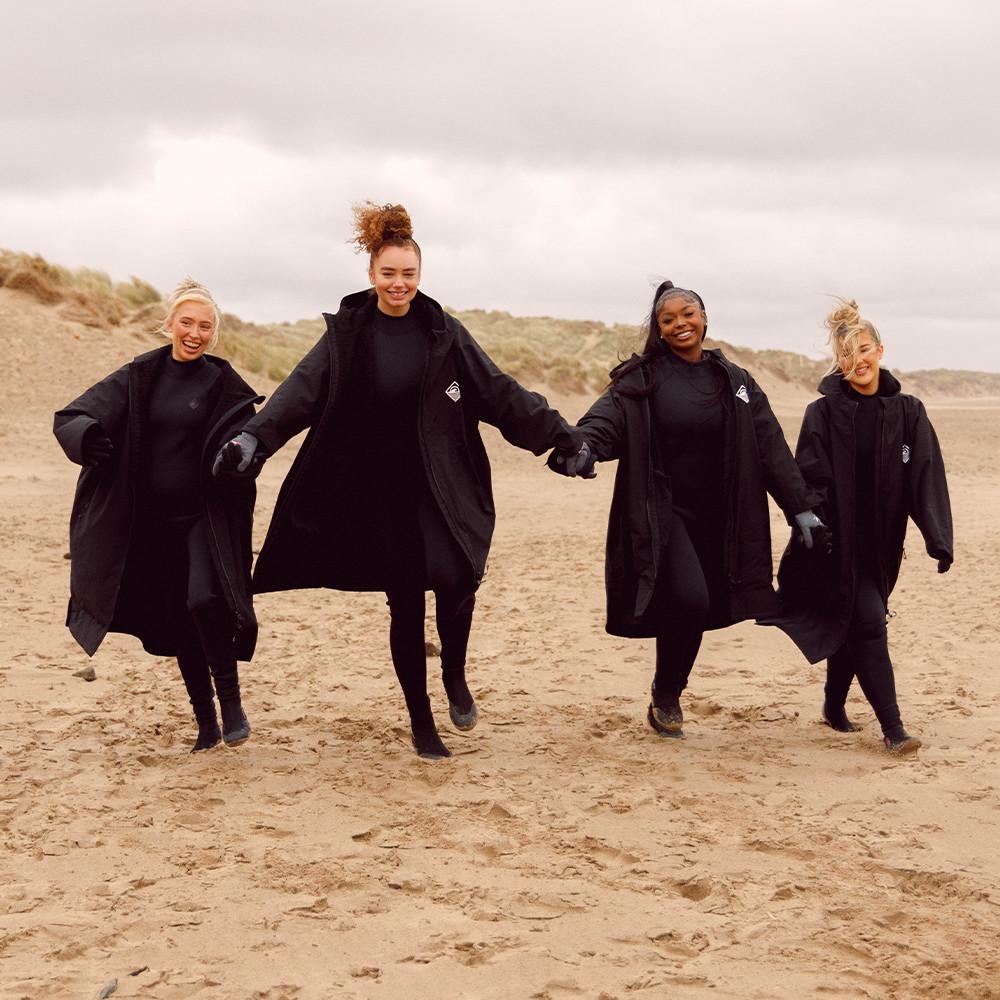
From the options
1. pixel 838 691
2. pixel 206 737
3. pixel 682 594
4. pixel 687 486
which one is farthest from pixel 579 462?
pixel 206 737

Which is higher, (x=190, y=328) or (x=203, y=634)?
(x=190, y=328)

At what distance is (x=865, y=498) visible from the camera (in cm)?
574

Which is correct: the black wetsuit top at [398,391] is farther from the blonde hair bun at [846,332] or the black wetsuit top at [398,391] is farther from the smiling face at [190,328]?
the blonde hair bun at [846,332]

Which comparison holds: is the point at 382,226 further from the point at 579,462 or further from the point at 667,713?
the point at 667,713

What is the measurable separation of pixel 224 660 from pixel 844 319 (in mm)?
2953

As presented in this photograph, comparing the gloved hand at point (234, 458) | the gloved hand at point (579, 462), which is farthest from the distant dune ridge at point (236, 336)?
the gloved hand at point (234, 458)

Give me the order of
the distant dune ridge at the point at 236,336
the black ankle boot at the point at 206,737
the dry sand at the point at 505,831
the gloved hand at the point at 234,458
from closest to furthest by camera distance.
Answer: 1. the dry sand at the point at 505,831
2. the gloved hand at the point at 234,458
3. the black ankle boot at the point at 206,737
4. the distant dune ridge at the point at 236,336

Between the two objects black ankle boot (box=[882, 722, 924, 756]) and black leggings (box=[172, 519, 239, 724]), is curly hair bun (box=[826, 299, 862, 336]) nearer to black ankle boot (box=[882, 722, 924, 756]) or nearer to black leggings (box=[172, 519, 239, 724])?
black ankle boot (box=[882, 722, 924, 756])

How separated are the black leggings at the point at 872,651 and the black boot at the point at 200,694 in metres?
2.71

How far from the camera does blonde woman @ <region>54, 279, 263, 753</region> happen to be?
5.41m

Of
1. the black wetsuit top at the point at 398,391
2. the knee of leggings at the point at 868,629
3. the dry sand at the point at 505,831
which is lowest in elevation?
the dry sand at the point at 505,831

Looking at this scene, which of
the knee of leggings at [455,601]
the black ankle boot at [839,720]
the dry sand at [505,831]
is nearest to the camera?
the dry sand at [505,831]

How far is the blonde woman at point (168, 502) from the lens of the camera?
5414 millimetres

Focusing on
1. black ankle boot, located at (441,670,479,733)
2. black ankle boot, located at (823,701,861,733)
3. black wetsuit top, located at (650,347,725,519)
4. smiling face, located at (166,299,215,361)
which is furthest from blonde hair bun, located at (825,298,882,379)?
smiling face, located at (166,299,215,361)
